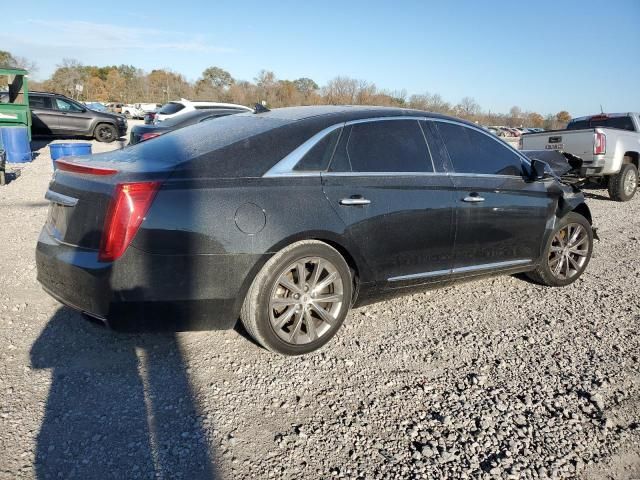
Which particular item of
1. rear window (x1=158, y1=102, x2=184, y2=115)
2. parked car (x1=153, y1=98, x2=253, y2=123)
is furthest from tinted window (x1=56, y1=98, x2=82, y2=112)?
rear window (x1=158, y1=102, x2=184, y2=115)

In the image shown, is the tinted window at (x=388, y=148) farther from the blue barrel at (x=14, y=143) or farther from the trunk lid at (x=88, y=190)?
the blue barrel at (x=14, y=143)

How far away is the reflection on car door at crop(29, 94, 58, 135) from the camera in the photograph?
56.0 ft

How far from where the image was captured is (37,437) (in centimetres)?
241

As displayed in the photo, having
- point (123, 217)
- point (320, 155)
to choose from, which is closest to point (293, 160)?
point (320, 155)

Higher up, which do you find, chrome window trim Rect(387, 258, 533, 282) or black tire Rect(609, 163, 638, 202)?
black tire Rect(609, 163, 638, 202)

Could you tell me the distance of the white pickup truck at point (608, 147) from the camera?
9.34 meters

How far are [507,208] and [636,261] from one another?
2.70 metres

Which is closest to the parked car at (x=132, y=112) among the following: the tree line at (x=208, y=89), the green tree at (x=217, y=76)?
the tree line at (x=208, y=89)

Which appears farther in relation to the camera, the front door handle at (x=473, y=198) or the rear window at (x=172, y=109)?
the rear window at (x=172, y=109)

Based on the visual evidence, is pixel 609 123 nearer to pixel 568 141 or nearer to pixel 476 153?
pixel 568 141

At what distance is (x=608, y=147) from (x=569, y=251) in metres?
5.83

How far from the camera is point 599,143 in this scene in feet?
30.4

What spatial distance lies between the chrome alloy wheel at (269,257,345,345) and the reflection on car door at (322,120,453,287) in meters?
0.31

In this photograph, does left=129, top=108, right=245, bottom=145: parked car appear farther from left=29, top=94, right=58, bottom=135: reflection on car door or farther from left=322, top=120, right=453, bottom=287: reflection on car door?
left=29, top=94, right=58, bottom=135: reflection on car door
